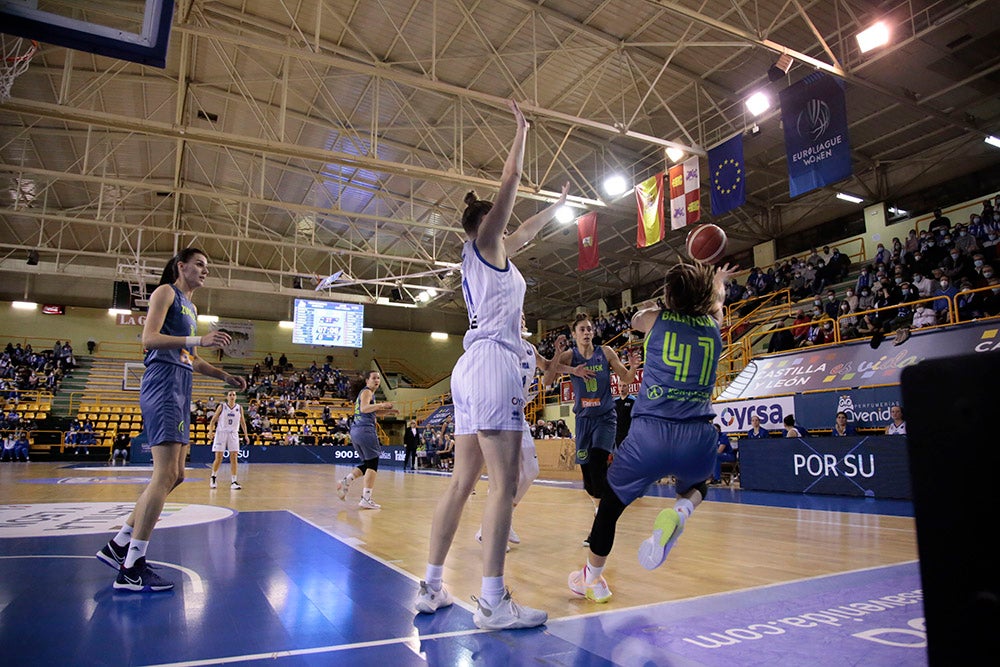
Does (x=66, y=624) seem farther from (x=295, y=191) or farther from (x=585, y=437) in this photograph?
(x=295, y=191)

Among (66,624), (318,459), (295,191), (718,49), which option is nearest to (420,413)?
(318,459)

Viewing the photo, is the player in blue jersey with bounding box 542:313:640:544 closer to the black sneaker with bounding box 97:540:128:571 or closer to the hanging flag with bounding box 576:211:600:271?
the black sneaker with bounding box 97:540:128:571

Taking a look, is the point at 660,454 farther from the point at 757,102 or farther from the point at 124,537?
the point at 757,102

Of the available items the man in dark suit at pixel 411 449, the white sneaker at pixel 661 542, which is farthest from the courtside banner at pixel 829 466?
the man in dark suit at pixel 411 449

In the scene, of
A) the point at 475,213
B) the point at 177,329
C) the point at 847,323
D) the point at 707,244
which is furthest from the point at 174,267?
the point at 847,323

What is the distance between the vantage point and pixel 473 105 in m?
15.9

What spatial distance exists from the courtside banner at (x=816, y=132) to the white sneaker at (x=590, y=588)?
9903mm

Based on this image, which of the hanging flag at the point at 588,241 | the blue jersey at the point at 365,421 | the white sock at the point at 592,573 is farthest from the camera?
the hanging flag at the point at 588,241

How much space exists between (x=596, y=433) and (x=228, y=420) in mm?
9092

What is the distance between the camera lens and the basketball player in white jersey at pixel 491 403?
111 inches

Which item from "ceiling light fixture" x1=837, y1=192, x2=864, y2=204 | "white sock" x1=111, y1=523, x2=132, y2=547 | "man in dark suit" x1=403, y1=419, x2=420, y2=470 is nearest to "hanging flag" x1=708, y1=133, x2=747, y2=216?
"ceiling light fixture" x1=837, y1=192, x2=864, y2=204

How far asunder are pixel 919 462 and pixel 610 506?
2.26 meters

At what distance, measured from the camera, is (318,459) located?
24.8 metres

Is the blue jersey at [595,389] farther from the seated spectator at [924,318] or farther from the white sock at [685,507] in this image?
the seated spectator at [924,318]
